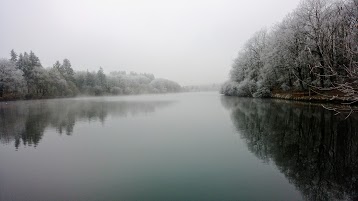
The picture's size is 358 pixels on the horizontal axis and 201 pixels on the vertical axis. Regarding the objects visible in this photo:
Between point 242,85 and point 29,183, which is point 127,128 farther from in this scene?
point 242,85

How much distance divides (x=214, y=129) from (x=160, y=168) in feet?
32.9

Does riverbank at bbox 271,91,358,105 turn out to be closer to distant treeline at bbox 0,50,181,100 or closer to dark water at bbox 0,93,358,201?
dark water at bbox 0,93,358,201

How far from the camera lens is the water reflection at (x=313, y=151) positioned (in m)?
9.16

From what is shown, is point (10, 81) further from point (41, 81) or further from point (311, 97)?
point (311, 97)

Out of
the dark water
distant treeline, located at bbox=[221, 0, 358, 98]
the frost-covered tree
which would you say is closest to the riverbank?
distant treeline, located at bbox=[221, 0, 358, 98]

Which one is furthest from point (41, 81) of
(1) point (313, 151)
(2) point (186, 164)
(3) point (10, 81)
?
(1) point (313, 151)

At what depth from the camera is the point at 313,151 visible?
13.4 metres

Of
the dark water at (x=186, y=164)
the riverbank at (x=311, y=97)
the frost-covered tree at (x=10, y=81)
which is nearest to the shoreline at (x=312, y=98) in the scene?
the riverbank at (x=311, y=97)

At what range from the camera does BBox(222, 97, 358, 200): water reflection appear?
9164 millimetres

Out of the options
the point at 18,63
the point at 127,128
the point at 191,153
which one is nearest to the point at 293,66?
the point at 127,128

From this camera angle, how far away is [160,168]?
11547 mm

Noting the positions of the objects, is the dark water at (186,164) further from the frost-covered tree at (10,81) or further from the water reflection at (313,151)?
the frost-covered tree at (10,81)

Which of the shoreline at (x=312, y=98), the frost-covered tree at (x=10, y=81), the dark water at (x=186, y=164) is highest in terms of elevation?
the frost-covered tree at (x=10, y=81)

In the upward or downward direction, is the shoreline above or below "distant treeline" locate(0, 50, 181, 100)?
below
